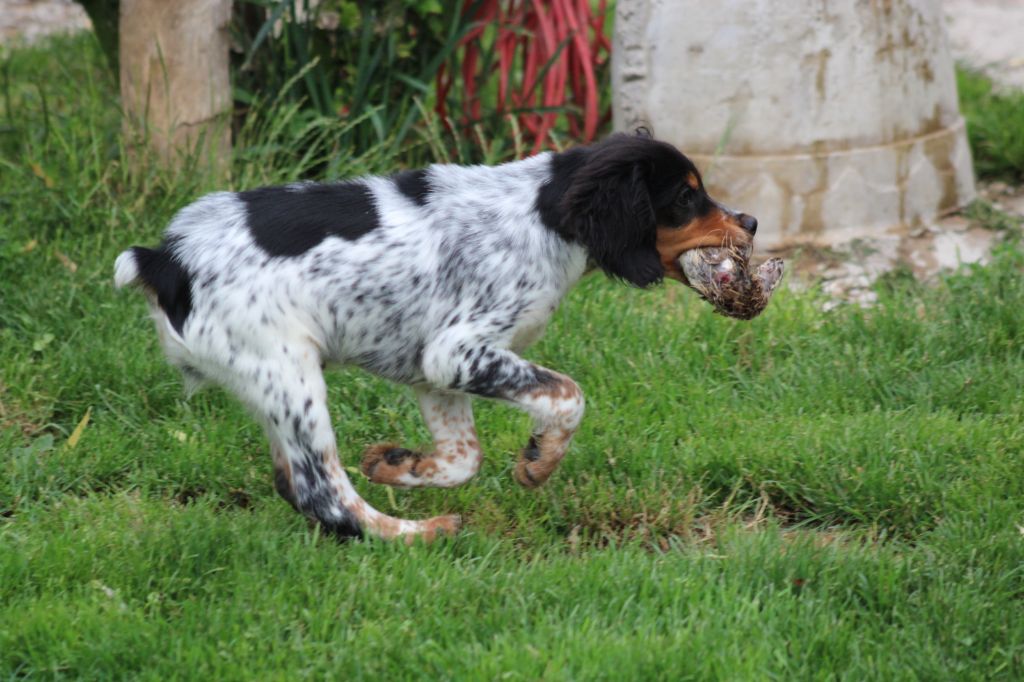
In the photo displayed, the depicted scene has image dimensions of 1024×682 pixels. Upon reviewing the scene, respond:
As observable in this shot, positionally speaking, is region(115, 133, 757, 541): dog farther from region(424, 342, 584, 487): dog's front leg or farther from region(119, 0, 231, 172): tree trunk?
region(119, 0, 231, 172): tree trunk

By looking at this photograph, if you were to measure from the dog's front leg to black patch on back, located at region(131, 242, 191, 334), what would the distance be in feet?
2.15

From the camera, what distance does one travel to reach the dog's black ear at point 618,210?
11.2 ft

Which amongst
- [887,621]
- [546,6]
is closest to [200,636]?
[887,621]

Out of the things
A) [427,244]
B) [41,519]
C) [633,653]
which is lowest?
[41,519]

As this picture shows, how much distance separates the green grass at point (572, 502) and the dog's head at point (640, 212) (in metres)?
0.77

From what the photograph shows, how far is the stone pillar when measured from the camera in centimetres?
571

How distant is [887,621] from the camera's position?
3219mm

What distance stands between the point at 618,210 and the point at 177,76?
117 inches

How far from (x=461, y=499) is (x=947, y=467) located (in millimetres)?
1446

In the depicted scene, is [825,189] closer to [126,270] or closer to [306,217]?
[306,217]

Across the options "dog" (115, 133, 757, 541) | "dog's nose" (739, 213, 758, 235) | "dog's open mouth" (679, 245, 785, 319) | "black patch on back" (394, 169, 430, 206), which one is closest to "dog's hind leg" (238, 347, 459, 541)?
"dog" (115, 133, 757, 541)

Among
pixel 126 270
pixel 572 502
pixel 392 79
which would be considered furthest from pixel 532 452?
pixel 392 79

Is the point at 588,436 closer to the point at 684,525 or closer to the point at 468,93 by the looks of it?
the point at 684,525

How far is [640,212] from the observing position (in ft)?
11.2
